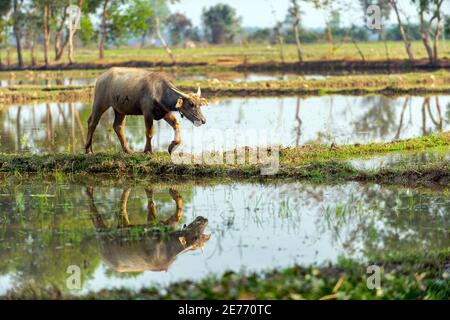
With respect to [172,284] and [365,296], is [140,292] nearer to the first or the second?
→ [172,284]

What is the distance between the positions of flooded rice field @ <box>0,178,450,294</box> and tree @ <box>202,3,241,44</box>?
176 ft

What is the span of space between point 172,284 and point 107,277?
1.91ft

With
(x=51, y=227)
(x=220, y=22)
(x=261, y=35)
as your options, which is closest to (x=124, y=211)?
(x=51, y=227)

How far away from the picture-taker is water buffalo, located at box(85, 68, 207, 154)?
10.2 m

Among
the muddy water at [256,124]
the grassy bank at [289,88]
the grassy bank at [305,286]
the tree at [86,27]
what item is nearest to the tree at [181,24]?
the tree at [86,27]

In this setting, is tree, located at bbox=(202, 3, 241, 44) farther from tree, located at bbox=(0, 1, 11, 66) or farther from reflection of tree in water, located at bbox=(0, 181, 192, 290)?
reflection of tree in water, located at bbox=(0, 181, 192, 290)

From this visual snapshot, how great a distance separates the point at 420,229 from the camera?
7.15 m

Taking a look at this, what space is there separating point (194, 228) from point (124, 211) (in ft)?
3.45

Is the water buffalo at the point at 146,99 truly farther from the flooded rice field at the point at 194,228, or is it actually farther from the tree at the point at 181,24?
the tree at the point at 181,24

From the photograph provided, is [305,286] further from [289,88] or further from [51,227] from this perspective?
[289,88]

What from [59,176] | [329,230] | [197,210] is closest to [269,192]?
[197,210]

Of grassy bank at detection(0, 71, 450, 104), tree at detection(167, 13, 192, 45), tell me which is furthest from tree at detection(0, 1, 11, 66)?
tree at detection(167, 13, 192, 45)

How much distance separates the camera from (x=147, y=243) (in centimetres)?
677

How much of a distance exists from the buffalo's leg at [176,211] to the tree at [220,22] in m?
53.6
